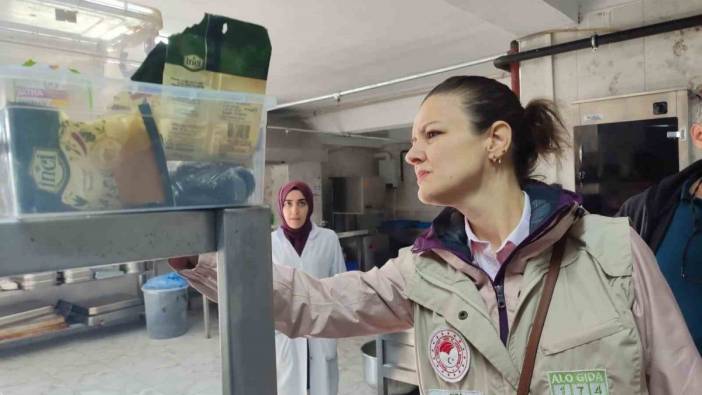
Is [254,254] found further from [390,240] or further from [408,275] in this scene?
[390,240]

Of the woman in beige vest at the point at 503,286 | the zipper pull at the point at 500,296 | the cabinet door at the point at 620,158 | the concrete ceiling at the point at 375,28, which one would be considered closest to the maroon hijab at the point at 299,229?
the concrete ceiling at the point at 375,28

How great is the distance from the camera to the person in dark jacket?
1.48m

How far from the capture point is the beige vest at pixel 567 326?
3.06 feet

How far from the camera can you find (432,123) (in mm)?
1119

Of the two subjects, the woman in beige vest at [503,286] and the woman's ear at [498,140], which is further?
the woman's ear at [498,140]

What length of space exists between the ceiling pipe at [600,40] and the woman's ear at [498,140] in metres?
1.84

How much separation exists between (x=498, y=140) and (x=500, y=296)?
1.24 ft

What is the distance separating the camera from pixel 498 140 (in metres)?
1.13

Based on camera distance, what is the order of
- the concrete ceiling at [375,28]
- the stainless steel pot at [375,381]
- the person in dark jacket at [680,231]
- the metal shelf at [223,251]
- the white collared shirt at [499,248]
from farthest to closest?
1. the stainless steel pot at [375,381]
2. the concrete ceiling at [375,28]
3. the person in dark jacket at [680,231]
4. the white collared shirt at [499,248]
5. the metal shelf at [223,251]

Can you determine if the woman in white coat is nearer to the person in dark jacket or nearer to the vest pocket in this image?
the person in dark jacket

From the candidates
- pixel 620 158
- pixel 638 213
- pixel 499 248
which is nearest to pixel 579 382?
pixel 499 248

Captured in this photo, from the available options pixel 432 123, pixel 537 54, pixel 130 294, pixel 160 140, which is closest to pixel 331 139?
pixel 130 294

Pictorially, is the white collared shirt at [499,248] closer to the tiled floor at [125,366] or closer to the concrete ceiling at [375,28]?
the concrete ceiling at [375,28]

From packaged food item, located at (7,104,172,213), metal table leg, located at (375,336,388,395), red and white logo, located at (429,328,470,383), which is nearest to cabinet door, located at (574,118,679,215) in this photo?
metal table leg, located at (375,336,388,395)
